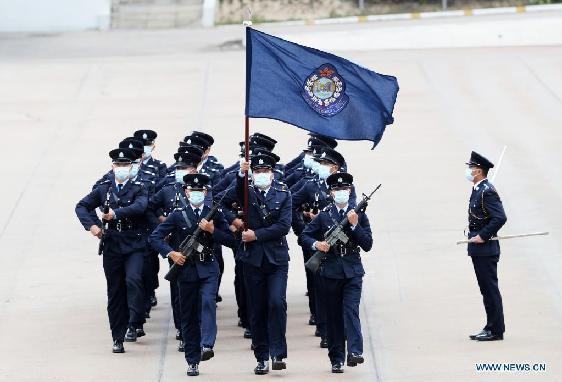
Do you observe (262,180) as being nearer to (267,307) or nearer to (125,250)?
(267,307)

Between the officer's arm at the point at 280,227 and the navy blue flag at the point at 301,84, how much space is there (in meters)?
0.71

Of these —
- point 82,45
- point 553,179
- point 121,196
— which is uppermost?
point 121,196

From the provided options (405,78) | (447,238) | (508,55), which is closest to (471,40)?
(508,55)

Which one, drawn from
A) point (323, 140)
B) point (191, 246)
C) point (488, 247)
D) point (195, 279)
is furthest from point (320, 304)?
point (323, 140)

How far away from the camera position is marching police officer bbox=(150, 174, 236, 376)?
1228 cm

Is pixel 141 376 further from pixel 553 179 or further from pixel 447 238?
pixel 553 179

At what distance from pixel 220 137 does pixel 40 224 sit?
4.84 metres

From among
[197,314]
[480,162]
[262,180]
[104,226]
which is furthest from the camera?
[104,226]

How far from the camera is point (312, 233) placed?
1255 centimetres

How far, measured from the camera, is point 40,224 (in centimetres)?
1777

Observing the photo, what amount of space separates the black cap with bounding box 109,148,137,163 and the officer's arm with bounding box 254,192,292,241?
1596 millimetres

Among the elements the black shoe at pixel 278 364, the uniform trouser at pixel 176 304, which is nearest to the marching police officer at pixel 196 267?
the black shoe at pixel 278 364

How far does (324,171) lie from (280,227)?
1.21 m

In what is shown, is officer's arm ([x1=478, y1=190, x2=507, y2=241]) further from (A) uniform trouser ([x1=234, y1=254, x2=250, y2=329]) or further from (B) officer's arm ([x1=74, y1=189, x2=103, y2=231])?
(B) officer's arm ([x1=74, y1=189, x2=103, y2=231])
